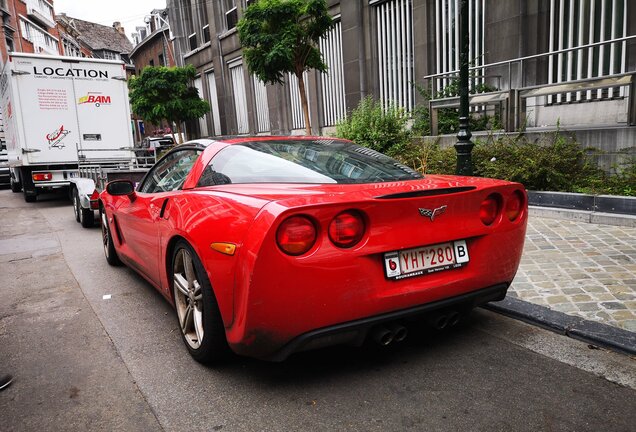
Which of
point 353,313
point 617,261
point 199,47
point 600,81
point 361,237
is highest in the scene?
point 199,47

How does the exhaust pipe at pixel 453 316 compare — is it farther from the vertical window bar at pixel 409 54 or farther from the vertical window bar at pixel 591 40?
the vertical window bar at pixel 409 54

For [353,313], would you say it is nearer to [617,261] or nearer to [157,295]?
[157,295]

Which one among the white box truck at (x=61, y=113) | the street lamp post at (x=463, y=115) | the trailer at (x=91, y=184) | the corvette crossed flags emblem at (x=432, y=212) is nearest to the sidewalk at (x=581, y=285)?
the street lamp post at (x=463, y=115)

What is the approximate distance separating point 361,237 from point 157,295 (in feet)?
9.07

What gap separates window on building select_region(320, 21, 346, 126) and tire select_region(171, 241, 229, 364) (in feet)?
45.5

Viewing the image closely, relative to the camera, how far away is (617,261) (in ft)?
15.5

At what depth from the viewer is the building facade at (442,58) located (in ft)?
29.5

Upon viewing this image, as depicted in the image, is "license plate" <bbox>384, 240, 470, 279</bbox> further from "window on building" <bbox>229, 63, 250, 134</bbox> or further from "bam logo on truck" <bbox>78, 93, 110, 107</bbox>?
"window on building" <bbox>229, 63, 250, 134</bbox>

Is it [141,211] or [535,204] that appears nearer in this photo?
[141,211]

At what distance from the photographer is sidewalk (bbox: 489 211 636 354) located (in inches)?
130

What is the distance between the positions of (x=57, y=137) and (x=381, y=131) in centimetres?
798

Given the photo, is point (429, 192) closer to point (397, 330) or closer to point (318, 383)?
point (397, 330)

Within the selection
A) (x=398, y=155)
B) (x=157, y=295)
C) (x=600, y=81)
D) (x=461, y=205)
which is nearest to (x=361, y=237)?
(x=461, y=205)

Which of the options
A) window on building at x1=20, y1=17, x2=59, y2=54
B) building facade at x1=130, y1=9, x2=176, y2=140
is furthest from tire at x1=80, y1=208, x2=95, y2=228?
window on building at x1=20, y1=17, x2=59, y2=54
